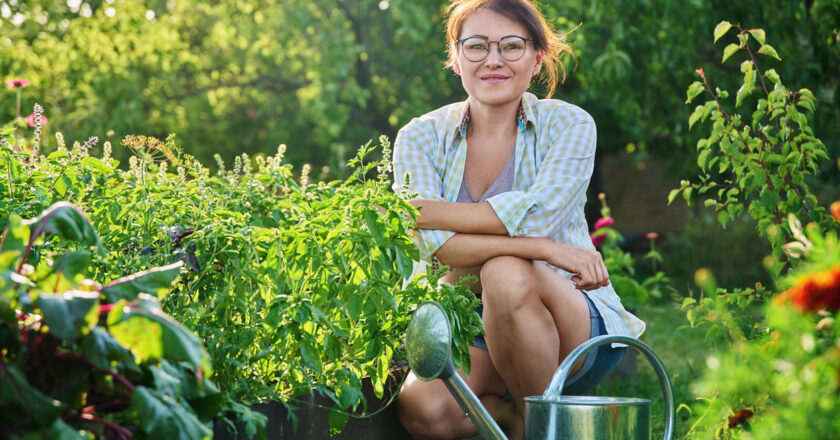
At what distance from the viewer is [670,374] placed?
390cm

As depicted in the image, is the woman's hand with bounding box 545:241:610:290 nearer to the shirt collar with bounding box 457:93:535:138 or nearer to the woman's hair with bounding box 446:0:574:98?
the shirt collar with bounding box 457:93:535:138

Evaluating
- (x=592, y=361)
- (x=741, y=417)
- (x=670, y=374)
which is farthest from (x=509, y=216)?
(x=670, y=374)

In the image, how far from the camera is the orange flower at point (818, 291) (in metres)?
0.89

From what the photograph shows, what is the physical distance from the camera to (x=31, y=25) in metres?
9.95

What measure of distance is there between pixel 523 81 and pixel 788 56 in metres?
3.65

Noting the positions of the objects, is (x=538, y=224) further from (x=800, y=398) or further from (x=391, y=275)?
(x=800, y=398)

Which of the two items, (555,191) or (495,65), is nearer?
(555,191)

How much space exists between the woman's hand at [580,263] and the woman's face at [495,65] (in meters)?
0.55

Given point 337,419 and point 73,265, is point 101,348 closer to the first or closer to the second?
point 73,265

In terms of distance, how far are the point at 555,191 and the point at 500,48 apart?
0.49 metres

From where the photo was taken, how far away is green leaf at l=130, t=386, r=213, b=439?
1049 millimetres

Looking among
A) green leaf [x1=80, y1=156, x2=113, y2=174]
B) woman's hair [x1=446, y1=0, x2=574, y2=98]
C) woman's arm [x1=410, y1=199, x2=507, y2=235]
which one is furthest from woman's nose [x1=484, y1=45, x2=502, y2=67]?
green leaf [x1=80, y1=156, x2=113, y2=174]

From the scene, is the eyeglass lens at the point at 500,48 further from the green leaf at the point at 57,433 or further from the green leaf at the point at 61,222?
the green leaf at the point at 57,433

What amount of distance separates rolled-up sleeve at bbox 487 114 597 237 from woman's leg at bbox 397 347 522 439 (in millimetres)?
406
